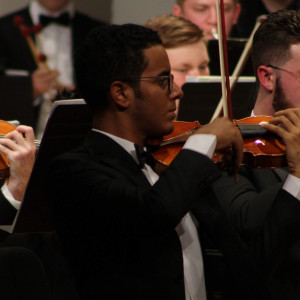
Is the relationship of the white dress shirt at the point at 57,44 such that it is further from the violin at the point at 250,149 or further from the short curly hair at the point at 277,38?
the violin at the point at 250,149

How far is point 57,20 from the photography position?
15.6 ft

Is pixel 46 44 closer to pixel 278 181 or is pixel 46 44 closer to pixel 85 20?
pixel 85 20

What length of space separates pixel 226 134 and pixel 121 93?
0.23m

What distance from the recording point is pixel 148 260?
4.60 ft

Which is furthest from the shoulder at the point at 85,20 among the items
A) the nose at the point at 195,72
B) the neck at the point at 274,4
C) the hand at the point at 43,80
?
the nose at the point at 195,72

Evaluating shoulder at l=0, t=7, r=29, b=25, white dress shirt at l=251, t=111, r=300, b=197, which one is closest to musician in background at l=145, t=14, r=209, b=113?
white dress shirt at l=251, t=111, r=300, b=197

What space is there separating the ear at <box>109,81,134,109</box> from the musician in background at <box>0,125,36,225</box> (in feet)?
1.56

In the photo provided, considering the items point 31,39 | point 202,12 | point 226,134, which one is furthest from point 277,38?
point 31,39

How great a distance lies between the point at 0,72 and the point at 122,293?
261cm

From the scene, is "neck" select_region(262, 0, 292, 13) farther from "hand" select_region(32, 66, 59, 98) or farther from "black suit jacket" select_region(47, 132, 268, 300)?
"black suit jacket" select_region(47, 132, 268, 300)

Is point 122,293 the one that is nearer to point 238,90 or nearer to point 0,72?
point 238,90

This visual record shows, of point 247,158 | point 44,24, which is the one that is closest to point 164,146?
point 247,158

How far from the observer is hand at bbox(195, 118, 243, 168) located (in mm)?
1429

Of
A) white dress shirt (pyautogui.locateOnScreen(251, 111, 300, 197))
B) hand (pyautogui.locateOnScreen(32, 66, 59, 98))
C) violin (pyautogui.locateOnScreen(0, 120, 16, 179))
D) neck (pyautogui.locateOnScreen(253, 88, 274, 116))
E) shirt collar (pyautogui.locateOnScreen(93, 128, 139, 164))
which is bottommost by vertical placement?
hand (pyautogui.locateOnScreen(32, 66, 59, 98))
